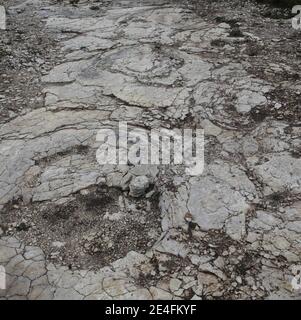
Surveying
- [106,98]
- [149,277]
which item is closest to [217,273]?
[149,277]

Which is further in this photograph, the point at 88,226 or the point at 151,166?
the point at 151,166

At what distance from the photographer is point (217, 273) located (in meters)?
2.97

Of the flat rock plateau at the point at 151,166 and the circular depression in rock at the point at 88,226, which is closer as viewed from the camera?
the flat rock plateau at the point at 151,166

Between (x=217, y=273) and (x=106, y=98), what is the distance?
2.50 m

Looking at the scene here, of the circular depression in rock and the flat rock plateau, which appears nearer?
the flat rock plateau

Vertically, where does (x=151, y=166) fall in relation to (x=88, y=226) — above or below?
above

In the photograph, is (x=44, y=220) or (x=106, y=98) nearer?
(x=44, y=220)
